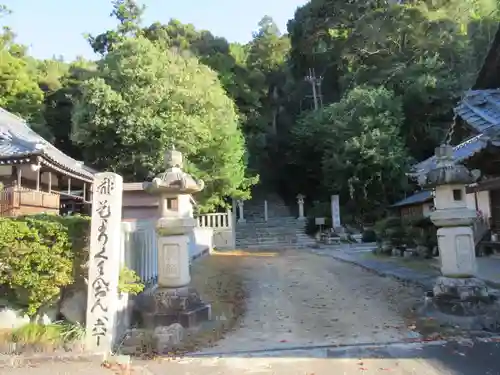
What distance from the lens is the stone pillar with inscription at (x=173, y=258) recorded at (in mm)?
6180

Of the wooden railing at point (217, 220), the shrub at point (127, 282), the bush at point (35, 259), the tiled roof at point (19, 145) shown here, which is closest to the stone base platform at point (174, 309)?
the shrub at point (127, 282)

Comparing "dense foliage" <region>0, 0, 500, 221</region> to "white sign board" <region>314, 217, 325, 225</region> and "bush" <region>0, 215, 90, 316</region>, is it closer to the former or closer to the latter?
"white sign board" <region>314, 217, 325, 225</region>

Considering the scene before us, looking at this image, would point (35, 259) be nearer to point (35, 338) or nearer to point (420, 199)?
point (35, 338)

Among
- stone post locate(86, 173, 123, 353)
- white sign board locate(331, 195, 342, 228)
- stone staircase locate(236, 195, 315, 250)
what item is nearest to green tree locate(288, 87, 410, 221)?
white sign board locate(331, 195, 342, 228)

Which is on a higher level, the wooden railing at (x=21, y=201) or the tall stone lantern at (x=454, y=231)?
the wooden railing at (x=21, y=201)

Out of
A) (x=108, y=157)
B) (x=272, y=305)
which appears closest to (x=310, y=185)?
(x=108, y=157)

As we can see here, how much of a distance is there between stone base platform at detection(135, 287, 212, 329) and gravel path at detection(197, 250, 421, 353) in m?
0.66

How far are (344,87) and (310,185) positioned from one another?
324 inches

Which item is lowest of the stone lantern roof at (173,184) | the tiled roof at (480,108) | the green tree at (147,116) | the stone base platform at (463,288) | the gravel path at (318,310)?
the gravel path at (318,310)

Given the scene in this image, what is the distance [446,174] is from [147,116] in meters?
12.8

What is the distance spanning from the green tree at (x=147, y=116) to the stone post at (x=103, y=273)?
447 inches

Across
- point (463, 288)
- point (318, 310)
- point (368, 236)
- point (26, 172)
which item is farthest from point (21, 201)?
point (368, 236)

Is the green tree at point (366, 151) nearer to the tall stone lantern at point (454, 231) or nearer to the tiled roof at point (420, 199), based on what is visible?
the tiled roof at point (420, 199)

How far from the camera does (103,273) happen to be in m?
5.34
